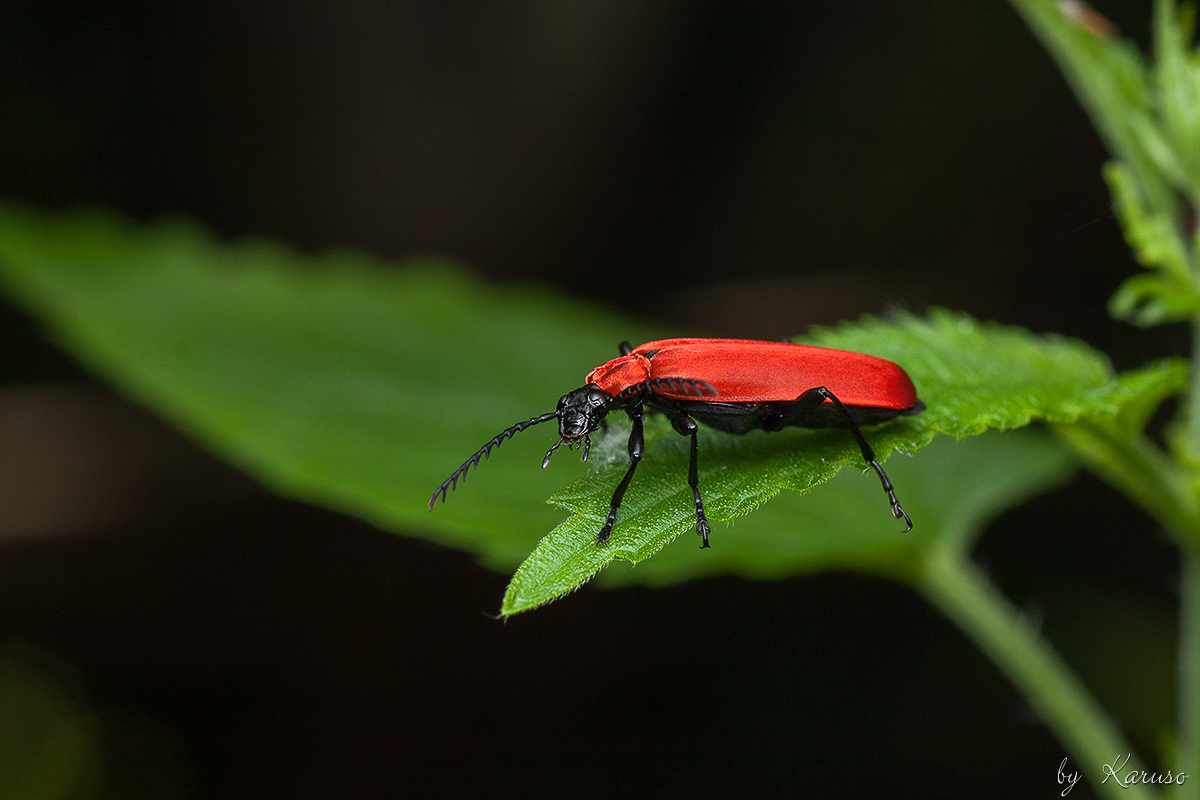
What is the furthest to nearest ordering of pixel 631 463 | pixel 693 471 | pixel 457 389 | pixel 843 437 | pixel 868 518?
pixel 457 389
pixel 868 518
pixel 843 437
pixel 631 463
pixel 693 471

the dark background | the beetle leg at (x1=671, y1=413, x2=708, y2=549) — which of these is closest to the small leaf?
the beetle leg at (x1=671, y1=413, x2=708, y2=549)

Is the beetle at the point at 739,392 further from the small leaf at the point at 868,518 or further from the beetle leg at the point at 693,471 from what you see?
the small leaf at the point at 868,518

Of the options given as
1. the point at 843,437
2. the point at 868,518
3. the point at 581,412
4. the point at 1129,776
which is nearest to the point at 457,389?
the point at 581,412

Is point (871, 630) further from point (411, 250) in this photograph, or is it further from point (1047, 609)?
point (411, 250)

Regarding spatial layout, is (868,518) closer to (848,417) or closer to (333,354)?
(848,417)

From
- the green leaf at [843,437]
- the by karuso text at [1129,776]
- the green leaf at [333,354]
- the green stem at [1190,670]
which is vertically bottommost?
the by karuso text at [1129,776]

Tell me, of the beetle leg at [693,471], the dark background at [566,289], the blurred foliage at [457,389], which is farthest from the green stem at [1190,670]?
the dark background at [566,289]

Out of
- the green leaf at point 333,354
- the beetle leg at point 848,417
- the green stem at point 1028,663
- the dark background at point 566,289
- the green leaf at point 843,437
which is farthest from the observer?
the dark background at point 566,289
